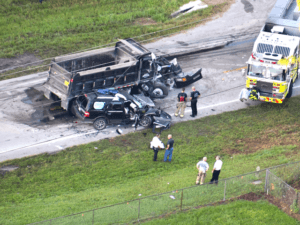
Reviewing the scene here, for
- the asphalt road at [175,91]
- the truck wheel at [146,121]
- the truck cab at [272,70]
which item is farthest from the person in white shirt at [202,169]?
the truck cab at [272,70]

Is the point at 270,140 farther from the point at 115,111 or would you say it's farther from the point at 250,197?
the point at 115,111

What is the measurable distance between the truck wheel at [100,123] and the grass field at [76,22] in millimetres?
9542

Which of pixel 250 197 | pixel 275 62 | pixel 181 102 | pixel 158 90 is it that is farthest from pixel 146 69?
pixel 250 197

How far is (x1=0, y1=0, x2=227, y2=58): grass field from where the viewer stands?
1179 inches

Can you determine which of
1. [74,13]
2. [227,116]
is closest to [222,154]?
[227,116]

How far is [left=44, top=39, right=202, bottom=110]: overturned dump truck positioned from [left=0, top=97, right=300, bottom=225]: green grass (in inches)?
128

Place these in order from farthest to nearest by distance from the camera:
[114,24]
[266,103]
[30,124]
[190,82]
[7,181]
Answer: [114,24], [190,82], [266,103], [30,124], [7,181]

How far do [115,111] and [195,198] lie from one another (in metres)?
7.92

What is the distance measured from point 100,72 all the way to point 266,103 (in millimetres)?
9267

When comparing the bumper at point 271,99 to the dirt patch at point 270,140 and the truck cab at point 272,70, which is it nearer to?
the truck cab at point 272,70

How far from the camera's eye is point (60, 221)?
13.1 metres

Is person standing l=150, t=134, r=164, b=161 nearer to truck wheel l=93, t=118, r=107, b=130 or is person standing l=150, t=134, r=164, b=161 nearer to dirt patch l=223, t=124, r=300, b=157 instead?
dirt patch l=223, t=124, r=300, b=157

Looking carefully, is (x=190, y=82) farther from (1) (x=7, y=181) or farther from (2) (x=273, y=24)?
(1) (x=7, y=181)

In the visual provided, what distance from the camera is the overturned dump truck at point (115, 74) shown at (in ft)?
71.9
